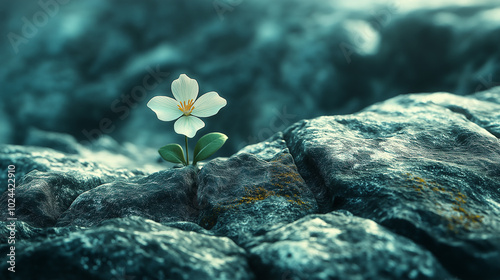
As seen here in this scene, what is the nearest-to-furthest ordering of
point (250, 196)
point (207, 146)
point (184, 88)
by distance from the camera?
point (250, 196) < point (184, 88) < point (207, 146)

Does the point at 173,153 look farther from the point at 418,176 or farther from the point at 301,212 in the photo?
the point at 418,176

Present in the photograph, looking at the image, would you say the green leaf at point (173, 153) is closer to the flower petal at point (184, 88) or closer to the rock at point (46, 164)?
the flower petal at point (184, 88)

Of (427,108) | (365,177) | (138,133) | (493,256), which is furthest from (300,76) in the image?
A: (493,256)

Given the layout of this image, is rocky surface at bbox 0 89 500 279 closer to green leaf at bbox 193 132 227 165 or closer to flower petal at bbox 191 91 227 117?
green leaf at bbox 193 132 227 165

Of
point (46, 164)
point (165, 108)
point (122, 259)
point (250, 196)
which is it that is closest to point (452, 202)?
point (250, 196)

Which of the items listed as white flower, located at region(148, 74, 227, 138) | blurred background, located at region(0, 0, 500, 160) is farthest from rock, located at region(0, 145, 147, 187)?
blurred background, located at region(0, 0, 500, 160)
